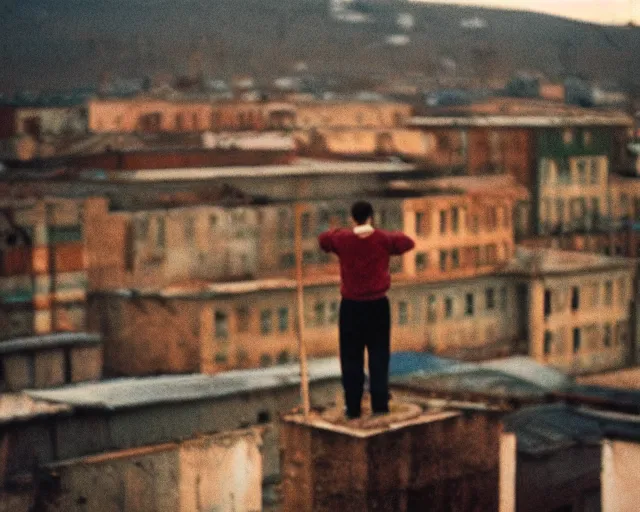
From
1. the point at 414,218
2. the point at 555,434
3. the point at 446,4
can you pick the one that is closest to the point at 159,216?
the point at 414,218

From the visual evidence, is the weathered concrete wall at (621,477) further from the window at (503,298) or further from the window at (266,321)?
the window at (503,298)

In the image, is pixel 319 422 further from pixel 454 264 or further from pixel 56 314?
pixel 454 264

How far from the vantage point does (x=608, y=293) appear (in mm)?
48719

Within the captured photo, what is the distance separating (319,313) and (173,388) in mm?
12345

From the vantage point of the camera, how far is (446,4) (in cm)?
12231

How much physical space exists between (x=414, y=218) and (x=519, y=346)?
5.04 metres

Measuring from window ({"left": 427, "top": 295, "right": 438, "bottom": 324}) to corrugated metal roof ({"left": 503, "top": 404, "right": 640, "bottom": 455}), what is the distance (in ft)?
73.5

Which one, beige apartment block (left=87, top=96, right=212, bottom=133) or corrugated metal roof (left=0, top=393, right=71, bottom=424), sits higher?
beige apartment block (left=87, top=96, right=212, bottom=133)

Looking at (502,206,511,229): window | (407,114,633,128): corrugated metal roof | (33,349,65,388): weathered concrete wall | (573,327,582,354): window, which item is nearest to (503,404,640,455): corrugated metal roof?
(33,349,65,388): weathered concrete wall

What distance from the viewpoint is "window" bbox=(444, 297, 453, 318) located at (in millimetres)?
45156

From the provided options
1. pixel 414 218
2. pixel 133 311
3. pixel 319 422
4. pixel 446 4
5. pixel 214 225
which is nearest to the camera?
pixel 319 422

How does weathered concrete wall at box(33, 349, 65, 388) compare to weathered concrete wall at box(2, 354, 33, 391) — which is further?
weathered concrete wall at box(33, 349, 65, 388)

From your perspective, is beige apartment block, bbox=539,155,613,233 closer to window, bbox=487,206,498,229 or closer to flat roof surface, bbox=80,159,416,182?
flat roof surface, bbox=80,159,416,182

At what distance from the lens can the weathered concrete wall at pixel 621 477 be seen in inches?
368
